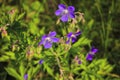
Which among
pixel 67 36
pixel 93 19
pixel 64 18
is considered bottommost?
pixel 93 19

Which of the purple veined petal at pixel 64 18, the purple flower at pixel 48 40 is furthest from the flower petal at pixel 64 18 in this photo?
the purple flower at pixel 48 40

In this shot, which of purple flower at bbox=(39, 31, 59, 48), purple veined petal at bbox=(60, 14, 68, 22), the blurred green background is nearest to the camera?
purple flower at bbox=(39, 31, 59, 48)

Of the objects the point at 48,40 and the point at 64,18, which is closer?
the point at 48,40

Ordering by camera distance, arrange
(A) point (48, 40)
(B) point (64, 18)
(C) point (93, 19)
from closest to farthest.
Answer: (A) point (48, 40)
(B) point (64, 18)
(C) point (93, 19)

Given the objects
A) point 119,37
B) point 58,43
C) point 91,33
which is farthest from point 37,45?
point 119,37

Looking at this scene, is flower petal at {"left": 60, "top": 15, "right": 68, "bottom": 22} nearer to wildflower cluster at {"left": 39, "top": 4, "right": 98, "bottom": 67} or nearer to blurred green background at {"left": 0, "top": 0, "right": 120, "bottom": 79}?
wildflower cluster at {"left": 39, "top": 4, "right": 98, "bottom": 67}

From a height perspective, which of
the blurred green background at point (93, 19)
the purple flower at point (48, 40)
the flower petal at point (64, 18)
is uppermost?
the flower petal at point (64, 18)

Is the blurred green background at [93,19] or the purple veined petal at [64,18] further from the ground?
the purple veined petal at [64,18]

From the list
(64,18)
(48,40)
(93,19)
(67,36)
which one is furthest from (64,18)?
(93,19)

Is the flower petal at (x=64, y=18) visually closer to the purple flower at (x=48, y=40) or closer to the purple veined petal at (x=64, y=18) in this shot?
the purple veined petal at (x=64, y=18)

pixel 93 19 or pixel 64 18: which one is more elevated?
pixel 64 18

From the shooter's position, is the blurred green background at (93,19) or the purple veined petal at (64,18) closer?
the purple veined petal at (64,18)

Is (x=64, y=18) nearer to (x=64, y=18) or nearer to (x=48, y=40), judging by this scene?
(x=64, y=18)

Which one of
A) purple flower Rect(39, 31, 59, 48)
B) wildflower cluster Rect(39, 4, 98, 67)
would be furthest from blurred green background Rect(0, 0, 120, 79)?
purple flower Rect(39, 31, 59, 48)
